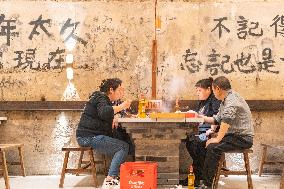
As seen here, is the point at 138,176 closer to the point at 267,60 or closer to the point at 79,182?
the point at 79,182

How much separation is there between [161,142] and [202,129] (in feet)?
3.81

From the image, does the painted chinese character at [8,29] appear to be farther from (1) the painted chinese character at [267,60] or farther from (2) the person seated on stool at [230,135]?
(1) the painted chinese character at [267,60]

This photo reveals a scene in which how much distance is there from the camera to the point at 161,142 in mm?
6652

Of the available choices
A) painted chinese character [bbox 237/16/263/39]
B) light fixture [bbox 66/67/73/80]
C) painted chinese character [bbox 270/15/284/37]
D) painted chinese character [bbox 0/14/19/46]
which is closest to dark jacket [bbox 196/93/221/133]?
painted chinese character [bbox 237/16/263/39]

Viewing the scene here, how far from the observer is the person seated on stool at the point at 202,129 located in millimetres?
7281

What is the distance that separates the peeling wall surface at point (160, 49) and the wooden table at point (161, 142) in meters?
1.79

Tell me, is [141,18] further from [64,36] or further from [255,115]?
[255,115]

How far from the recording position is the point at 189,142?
24.5ft

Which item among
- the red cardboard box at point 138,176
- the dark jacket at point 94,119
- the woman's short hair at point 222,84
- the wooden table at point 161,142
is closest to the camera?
the red cardboard box at point 138,176

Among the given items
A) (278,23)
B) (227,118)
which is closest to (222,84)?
(227,118)

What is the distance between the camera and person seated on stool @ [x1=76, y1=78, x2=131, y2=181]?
22.3 feet

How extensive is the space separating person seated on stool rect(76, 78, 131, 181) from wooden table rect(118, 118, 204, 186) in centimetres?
33

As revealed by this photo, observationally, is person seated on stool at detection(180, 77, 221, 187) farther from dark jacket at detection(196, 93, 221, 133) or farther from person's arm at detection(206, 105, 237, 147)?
person's arm at detection(206, 105, 237, 147)

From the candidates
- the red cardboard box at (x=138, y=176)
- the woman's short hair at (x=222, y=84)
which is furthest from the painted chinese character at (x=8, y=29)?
the woman's short hair at (x=222, y=84)
